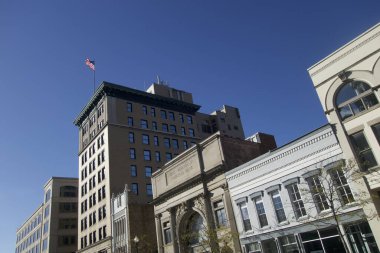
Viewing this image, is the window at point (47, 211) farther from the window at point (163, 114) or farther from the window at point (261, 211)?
the window at point (261, 211)

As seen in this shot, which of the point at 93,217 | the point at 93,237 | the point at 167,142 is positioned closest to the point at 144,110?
the point at 167,142

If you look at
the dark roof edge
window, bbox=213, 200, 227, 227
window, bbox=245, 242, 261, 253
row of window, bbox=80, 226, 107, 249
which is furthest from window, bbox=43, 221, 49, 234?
window, bbox=245, 242, 261, 253

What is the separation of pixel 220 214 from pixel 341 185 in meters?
13.2

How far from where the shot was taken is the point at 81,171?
7238 cm

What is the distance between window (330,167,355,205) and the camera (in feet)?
75.3

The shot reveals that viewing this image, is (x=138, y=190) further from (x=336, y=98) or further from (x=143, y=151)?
(x=336, y=98)

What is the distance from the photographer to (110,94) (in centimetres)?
6738

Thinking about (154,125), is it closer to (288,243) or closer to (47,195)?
(47,195)

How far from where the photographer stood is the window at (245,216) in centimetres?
2993

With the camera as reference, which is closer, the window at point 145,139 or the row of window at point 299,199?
the row of window at point 299,199

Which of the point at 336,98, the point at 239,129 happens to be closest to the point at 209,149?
the point at 336,98

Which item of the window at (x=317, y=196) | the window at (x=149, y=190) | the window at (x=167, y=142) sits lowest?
the window at (x=317, y=196)

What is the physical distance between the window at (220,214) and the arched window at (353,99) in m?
14.3

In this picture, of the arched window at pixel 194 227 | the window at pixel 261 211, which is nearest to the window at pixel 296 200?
the window at pixel 261 211
